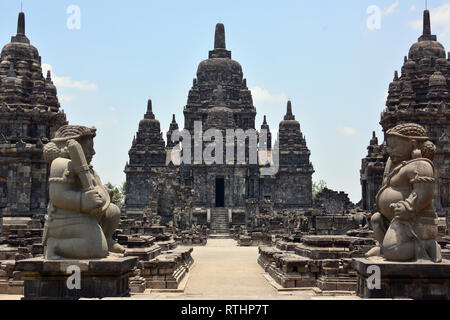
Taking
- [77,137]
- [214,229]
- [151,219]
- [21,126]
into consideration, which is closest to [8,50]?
[21,126]

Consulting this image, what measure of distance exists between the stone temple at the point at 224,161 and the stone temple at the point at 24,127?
49.2ft

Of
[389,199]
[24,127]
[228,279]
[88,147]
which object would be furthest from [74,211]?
[24,127]

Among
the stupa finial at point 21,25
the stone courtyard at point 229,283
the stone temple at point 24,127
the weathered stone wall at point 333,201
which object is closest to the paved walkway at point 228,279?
the stone courtyard at point 229,283

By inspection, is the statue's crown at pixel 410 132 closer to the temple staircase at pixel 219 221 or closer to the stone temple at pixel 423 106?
the stone temple at pixel 423 106

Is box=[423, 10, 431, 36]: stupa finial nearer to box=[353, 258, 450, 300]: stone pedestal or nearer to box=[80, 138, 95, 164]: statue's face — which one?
box=[353, 258, 450, 300]: stone pedestal

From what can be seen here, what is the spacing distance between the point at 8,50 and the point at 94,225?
27325mm

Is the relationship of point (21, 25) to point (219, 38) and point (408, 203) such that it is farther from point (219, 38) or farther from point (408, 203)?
point (219, 38)

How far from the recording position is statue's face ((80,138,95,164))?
26.3ft

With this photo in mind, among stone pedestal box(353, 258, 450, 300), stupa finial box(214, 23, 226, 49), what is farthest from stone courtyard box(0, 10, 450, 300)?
stupa finial box(214, 23, 226, 49)

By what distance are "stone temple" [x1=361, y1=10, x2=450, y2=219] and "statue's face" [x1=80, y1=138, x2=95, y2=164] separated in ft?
71.7

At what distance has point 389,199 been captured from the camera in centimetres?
775

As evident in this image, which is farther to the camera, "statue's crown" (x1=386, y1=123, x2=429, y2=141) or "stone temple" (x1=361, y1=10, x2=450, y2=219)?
"stone temple" (x1=361, y1=10, x2=450, y2=219)

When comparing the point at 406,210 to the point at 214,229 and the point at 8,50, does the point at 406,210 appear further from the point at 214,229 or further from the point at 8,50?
the point at 214,229

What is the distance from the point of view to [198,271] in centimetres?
1627
